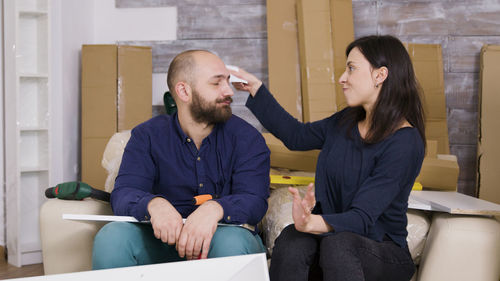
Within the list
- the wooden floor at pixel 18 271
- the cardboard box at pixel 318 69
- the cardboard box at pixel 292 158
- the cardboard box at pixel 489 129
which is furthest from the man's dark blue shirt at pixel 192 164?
the cardboard box at pixel 489 129

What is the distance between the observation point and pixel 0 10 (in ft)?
8.48

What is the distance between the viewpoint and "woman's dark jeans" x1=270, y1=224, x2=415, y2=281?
1.20 metres

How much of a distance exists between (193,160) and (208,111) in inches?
6.6

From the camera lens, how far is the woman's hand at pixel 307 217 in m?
1.15

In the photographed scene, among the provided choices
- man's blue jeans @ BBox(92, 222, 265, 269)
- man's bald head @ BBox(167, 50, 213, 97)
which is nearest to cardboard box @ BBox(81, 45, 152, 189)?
man's bald head @ BBox(167, 50, 213, 97)

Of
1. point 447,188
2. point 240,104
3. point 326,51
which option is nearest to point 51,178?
point 240,104

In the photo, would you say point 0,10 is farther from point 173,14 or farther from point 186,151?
point 186,151

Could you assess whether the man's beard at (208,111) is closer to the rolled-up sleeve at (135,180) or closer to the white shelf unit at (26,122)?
the rolled-up sleeve at (135,180)

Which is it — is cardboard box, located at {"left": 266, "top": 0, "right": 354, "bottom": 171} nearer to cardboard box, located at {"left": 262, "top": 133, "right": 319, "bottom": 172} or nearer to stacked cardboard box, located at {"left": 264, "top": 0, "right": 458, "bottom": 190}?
stacked cardboard box, located at {"left": 264, "top": 0, "right": 458, "bottom": 190}

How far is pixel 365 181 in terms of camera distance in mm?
1353

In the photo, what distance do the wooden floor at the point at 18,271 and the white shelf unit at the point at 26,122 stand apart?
0.04 meters

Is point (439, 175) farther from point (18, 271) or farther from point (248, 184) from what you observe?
point (18, 271)

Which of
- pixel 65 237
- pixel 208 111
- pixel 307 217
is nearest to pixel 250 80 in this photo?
pixel 208 111

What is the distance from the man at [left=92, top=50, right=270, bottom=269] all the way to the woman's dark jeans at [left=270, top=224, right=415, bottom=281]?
0.12m
